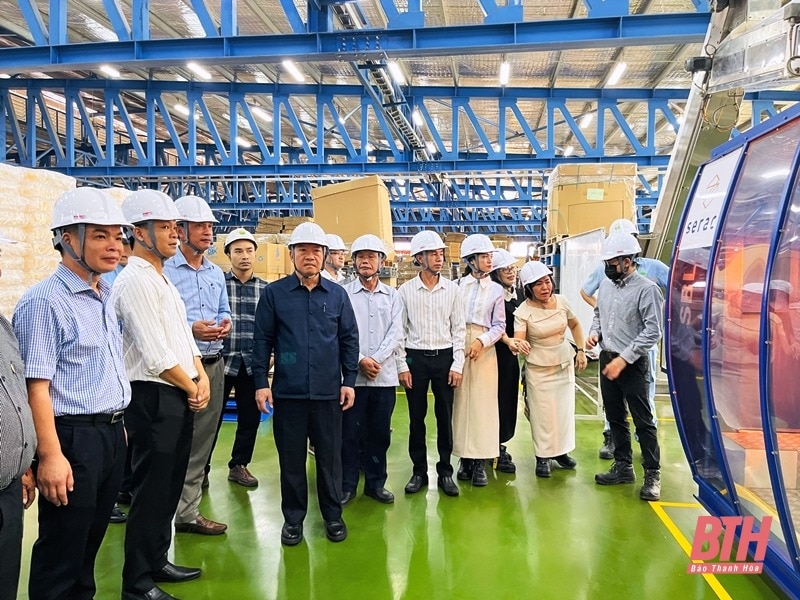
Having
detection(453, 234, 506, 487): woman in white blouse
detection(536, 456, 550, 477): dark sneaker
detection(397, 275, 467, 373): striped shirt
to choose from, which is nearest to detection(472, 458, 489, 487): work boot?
detection(453, 234, 506, 487): woman in white blouse

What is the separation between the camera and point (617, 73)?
10789 millimetres

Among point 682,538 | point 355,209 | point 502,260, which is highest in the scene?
point 355,209

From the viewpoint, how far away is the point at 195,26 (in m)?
10.2

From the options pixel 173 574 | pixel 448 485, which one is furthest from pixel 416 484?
pixel 173 574

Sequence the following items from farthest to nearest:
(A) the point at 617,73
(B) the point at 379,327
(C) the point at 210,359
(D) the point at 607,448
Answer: (A) the point at 617,73 → (D) the point at 607,448 → (B) the point at 379,327 → (C) the point at 210,359

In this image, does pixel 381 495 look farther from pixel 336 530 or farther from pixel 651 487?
pixel 651 487

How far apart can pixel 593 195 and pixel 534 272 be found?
4.40m

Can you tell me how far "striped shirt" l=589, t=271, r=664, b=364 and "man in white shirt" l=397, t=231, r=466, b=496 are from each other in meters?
1.28

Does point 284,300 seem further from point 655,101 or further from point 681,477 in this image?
point 655,101

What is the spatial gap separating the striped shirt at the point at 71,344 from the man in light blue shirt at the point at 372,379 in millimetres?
1986

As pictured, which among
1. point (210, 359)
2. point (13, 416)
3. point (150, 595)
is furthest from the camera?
point (210, 359)

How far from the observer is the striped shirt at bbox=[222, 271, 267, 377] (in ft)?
14.0

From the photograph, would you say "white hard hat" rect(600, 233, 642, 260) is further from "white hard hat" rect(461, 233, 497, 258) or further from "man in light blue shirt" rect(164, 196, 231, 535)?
"man in light blue shirt" rect(164, 196, 231, 535)

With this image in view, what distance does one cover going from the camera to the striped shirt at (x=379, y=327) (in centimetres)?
387
